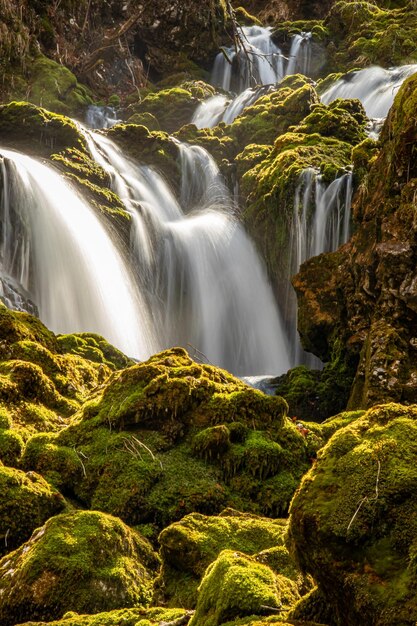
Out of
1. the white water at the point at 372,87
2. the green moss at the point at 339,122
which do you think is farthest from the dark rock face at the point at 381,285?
the white water at the point at 372,87

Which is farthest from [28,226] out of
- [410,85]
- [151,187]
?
[410,85]

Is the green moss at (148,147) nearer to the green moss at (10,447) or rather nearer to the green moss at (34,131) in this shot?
the green moss at (34,131)

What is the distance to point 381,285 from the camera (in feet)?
30.6

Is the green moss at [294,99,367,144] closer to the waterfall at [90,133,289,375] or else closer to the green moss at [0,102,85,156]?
the waterfall at [90,133,289,375]

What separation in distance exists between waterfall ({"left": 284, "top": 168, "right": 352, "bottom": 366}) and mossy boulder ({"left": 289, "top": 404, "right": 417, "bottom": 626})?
42.0ft

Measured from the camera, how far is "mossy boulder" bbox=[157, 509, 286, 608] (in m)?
3.48

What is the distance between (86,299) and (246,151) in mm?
10569

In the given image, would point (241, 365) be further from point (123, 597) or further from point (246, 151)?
point (123, 597)

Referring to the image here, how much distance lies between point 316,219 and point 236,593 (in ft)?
46.9

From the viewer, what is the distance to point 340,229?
15.5m

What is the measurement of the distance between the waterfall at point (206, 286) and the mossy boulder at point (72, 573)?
12.6 metres

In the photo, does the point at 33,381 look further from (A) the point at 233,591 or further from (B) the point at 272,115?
(B) the point at 272,115

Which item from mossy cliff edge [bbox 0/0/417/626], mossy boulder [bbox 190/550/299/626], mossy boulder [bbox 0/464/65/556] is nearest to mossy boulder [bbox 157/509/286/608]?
mossy cliff edge [bbox 0/0/417/626]

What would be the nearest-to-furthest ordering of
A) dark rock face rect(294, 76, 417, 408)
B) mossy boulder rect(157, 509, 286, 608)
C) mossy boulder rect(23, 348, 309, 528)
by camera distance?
mossy boulder rect(157, 509, 286, 608), mossy boulder rect(23, 348, 309, 528), dark rock face rect(294, 76, 417, 408)
